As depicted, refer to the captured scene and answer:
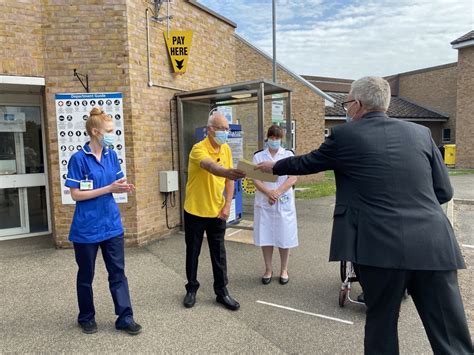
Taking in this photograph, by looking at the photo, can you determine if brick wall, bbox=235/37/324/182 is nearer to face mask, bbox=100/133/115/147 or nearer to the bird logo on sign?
the bird logo on sign

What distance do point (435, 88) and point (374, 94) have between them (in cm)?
3111

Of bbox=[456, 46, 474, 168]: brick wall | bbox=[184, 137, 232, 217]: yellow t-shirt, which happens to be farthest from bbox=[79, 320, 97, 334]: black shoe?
bbox=[456, 46, 474, 168]: brick wall

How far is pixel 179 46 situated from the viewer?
7.14m

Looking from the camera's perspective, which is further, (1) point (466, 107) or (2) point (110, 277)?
(1) point (466, 107)

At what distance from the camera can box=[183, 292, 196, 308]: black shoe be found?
421cm

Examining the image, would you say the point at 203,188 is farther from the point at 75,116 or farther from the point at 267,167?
the point at 75,116

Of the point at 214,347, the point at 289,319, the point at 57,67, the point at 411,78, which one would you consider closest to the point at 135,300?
the point at 214,347

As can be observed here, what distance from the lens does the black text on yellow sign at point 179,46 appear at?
7.12m

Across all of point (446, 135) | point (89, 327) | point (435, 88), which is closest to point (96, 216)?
point (89, 327)

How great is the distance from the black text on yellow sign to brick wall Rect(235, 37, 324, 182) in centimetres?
858

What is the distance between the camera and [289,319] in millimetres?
3947

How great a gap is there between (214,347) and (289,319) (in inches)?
34.7

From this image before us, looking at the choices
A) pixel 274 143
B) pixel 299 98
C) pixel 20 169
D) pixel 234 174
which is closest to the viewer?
pixel 234 174

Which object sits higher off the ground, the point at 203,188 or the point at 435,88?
the point at 435,88
